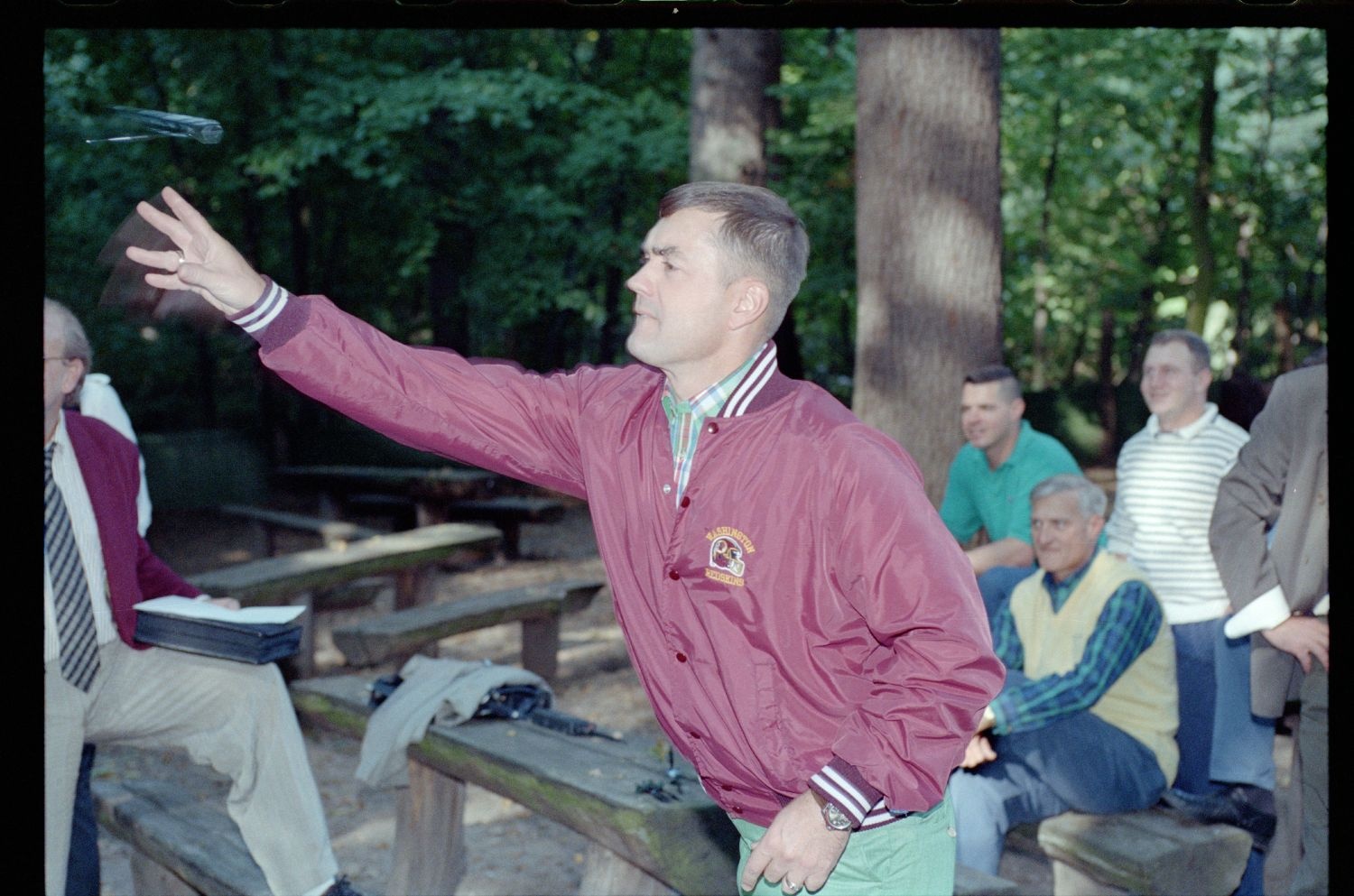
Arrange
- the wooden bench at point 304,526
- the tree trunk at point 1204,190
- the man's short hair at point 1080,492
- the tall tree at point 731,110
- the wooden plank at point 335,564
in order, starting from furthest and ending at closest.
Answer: the tree trunk at point 1204,190 → the tall tree at point 731,110 → the wooden bench at point 304,526 → the wooden plank at point 335,564 → the man's short hair at point 1080,492

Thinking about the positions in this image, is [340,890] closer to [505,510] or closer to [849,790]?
[849,790]

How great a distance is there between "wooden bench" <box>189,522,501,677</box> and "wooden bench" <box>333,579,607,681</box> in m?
0.49

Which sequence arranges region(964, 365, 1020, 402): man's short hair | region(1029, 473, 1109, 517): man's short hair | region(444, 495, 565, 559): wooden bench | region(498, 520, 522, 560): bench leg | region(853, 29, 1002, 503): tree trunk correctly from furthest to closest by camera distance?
region(498, 520, 522, 560): bench leg
region(444, 495, 565, 559): wooden bench
region(853, 29, 1002, 503): tree trunk
region(964, 365, 1020, 402): man's short hair
region(1029, 473, 1109, 517): man's short hair

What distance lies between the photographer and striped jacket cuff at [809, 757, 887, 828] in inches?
84.3

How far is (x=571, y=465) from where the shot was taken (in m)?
2.63

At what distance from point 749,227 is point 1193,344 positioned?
3.07 m

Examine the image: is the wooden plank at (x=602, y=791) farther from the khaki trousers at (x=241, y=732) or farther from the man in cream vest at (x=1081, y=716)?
the man in cream vest at (x=1081, y=716)

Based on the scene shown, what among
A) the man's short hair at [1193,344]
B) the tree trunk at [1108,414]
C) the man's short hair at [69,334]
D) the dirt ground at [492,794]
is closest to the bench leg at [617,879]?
the dirt ground at [492,794]

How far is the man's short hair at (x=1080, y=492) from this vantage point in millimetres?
4152

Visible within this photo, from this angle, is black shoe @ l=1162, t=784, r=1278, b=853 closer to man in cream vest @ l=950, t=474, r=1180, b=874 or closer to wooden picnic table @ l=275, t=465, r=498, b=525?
man in cream vest @ l=950, t=474, r=1180, b=874

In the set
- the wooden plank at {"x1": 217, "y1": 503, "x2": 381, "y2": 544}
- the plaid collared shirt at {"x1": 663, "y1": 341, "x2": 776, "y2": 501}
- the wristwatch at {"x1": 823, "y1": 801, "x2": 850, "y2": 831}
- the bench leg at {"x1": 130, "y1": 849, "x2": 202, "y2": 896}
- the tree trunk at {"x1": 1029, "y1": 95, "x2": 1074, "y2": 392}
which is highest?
the tree trunk at {"x1": 1029, "y1": 95, "x2": 1074, "y2": 392}

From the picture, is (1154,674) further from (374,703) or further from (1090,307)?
(1090,307)

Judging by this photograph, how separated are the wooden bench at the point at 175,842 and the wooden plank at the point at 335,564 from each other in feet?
6.41

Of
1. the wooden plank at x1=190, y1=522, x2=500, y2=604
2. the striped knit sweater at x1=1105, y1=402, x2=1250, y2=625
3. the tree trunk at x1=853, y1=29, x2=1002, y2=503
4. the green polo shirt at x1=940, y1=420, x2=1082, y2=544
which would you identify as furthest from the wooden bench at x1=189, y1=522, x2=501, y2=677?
the striped knit sweater at x1=1105, y1=402, x2=1250, y2=625
